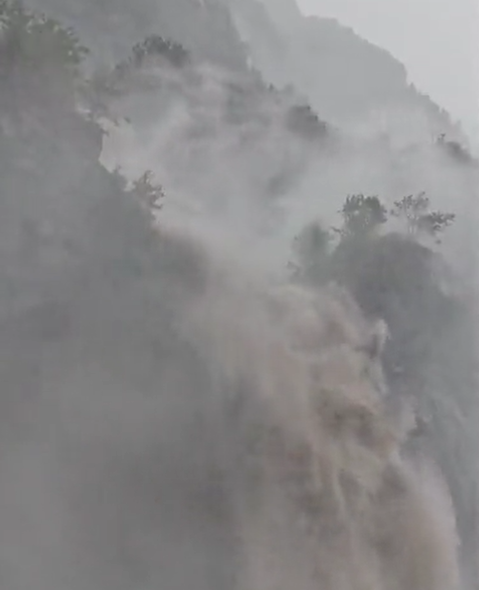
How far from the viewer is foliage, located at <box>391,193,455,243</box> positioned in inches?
189

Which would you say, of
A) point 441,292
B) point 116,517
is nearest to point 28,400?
point 116,517

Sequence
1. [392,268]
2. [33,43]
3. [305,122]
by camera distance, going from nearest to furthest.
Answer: [33,43] < [392,268] < [305,122]

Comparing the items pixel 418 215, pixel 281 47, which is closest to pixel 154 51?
pixel 281 47

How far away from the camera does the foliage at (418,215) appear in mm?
4797

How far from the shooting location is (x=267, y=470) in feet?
13.7

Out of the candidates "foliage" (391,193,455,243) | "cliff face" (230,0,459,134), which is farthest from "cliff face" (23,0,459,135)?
"foliage" (391,193,455,243)

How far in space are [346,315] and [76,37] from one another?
2.27 meters

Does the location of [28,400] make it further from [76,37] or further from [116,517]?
[76,37]

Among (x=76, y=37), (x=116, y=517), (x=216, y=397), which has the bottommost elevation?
(x=116, y=517)

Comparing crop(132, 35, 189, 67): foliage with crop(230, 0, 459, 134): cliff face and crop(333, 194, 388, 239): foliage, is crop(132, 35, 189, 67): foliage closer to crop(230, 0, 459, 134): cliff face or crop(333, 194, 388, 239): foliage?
crop(230, 0, 459, 134): cliff face

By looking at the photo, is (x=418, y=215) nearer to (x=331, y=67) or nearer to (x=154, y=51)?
(x=331, y=67)

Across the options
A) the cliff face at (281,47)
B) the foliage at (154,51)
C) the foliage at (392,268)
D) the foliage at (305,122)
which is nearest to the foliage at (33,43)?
the cliff face at (281,47)

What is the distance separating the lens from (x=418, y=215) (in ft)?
15.9

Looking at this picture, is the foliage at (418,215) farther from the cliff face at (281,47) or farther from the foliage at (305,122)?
the foliage at (305,122)
